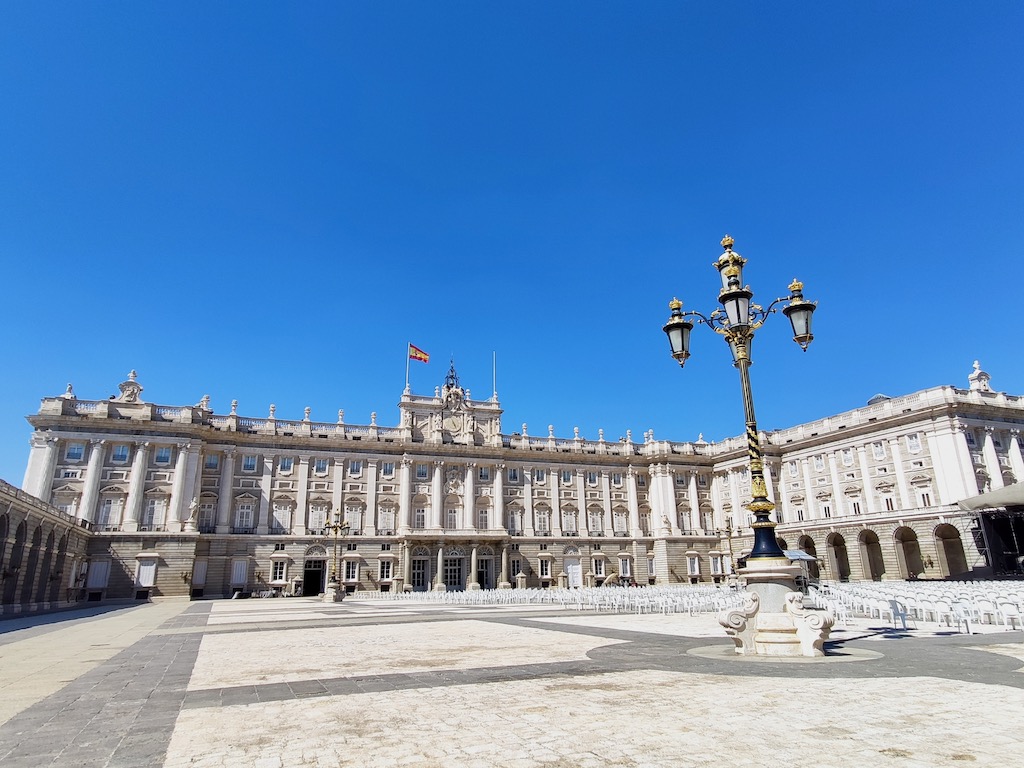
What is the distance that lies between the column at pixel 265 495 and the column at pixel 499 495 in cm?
2117

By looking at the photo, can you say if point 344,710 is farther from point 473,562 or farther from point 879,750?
point 473,562

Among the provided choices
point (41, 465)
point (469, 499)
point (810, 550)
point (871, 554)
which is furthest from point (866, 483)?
point (41, 465)

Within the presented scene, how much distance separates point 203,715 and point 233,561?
5121 centimetres

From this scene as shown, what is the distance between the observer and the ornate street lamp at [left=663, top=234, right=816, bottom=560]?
1195 cm

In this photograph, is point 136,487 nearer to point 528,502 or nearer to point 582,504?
point 528,502

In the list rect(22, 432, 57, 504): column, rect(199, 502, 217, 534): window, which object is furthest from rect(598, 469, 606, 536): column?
rect(22, 432, 57, 504): column

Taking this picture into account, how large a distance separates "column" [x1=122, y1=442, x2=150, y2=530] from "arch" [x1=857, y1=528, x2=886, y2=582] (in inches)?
2352

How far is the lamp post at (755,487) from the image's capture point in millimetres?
11164

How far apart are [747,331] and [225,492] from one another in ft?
170

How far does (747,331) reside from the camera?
12.9 m

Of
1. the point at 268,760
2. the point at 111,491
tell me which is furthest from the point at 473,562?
the point at 268,760

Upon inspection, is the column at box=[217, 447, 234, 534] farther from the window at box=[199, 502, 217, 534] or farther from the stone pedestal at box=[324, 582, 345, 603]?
the stone pedestal at box=[324, 582, 345, 603]

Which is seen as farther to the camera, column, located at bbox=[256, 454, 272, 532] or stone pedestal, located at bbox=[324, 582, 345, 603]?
column, located at bbox=[256, 454, 272, 532]

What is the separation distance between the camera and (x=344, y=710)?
7.42m
